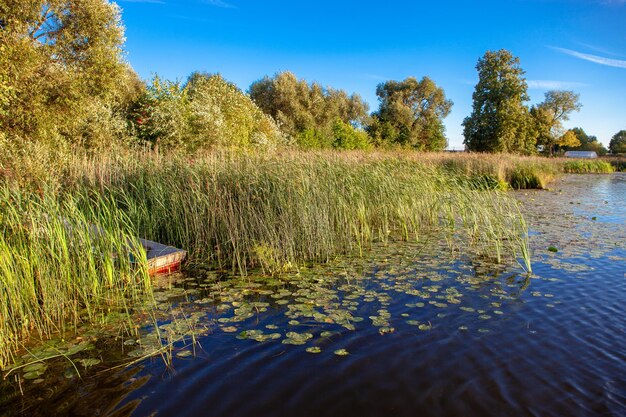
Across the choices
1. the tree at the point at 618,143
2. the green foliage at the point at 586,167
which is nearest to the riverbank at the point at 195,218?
the green foliage at the point at 586,167

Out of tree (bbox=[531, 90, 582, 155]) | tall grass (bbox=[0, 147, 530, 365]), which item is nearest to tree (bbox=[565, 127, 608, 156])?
tree (bbox=[531, 90, 582, 155])

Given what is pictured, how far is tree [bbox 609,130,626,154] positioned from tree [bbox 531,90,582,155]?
923cm

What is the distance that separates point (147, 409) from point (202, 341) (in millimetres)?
1045

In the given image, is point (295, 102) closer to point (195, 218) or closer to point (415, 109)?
point (415, 109)

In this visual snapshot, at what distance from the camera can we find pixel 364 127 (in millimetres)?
41312

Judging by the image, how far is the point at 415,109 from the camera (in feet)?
153

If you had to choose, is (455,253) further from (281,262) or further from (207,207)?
(207,207)

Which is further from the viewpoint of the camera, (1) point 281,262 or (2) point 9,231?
(1) point 281,262

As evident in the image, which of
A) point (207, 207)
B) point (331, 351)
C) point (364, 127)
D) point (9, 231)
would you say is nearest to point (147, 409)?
point (331, 351)

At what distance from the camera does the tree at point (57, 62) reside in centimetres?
1006

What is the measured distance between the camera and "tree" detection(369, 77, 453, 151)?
144 feet

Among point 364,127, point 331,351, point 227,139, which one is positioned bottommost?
point 331,351

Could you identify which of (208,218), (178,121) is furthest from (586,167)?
(208,218)

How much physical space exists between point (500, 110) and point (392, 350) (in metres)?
40.0
